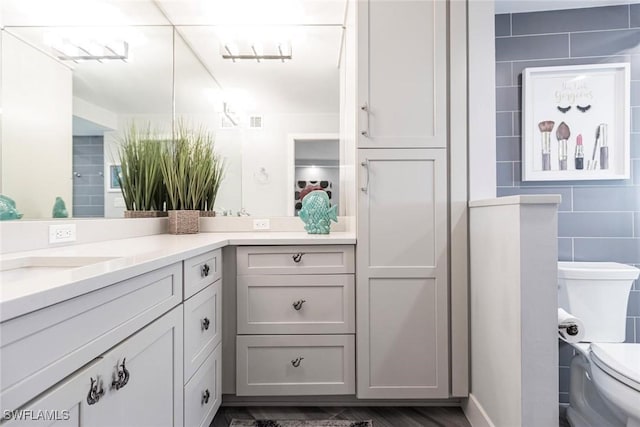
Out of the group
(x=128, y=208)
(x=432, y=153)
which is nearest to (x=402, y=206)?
(x=432, y=153)

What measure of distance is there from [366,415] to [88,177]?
5.49 ft

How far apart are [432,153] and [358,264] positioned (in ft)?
2.10

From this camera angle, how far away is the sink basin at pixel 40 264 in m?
0.96

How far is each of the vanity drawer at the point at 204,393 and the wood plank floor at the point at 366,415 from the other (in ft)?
0.40

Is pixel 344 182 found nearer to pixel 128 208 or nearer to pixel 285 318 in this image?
pixel 285 318

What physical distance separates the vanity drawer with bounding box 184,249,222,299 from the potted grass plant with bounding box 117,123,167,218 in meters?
0.64

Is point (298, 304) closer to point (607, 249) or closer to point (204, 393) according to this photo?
point (204, 393)

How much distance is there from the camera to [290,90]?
7.56 ft

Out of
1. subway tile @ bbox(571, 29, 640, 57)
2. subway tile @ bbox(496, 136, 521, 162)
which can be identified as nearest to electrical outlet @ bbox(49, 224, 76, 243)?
subway tile @ bbox(496, 136, 521, 162)

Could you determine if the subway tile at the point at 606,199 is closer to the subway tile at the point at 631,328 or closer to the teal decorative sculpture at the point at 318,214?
the subway tile at the point at 631,328

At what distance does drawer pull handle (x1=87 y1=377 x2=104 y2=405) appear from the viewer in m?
0.70

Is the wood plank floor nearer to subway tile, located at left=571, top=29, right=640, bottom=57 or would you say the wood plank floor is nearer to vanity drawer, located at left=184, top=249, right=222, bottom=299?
vanity drawer, located at left=184, top=249, right=222, bottom=299

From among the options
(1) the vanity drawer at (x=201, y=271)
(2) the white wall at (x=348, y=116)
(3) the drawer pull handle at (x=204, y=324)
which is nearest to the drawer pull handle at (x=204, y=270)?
(1) the vanity drawer at (x=201, y=271)

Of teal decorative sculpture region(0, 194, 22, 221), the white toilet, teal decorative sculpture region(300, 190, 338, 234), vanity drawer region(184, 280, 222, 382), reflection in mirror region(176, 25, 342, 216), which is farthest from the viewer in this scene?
reflection in mirror region(176, 25, 342, 216)
